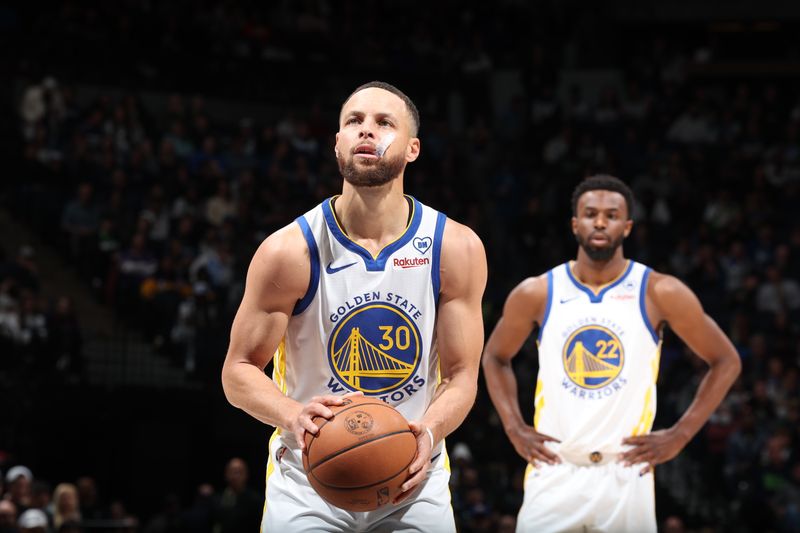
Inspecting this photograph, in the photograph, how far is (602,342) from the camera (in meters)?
6.53

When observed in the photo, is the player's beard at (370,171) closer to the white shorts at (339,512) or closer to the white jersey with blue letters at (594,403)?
the white shorts at (339,512)

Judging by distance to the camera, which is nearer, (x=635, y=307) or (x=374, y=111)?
(x=374, y=111)

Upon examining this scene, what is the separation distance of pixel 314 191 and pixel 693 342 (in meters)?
9.35

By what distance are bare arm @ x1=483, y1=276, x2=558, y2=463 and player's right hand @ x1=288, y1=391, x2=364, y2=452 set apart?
261cm

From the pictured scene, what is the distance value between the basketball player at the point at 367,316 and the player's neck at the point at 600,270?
82.0 inches

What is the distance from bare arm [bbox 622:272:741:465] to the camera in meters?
6.60

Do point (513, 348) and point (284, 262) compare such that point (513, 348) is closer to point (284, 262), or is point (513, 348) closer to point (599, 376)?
point (599, 376)

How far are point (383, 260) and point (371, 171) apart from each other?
353 mm

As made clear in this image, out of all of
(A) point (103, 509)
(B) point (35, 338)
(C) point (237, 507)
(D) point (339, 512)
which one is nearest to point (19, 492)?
(A) point (103, 509)

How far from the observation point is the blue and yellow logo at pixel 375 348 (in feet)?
15.1

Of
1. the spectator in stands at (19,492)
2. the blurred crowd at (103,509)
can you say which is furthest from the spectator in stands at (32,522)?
the spectator in stands at (19,492)

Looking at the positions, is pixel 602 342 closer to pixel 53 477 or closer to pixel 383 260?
pixel 383 260

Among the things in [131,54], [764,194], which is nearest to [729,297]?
[764,194]

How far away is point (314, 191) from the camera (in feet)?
51.2
